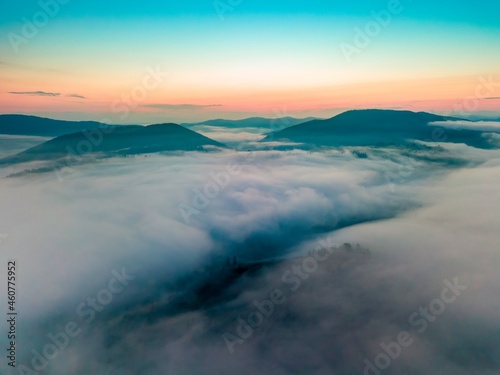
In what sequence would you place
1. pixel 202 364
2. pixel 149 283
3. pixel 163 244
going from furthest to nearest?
1. pixel 163 244
2. pixel 149 283
3. pixel 202 364

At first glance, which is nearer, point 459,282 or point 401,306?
point 401,306

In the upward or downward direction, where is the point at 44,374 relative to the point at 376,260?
downward

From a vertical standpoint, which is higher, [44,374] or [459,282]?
[459,282]

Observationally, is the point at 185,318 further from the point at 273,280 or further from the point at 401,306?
the point at 401,306

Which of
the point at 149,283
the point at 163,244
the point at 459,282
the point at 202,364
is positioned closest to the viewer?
the point at 202,364

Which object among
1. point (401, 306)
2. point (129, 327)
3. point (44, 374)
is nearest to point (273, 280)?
point (401, 306)

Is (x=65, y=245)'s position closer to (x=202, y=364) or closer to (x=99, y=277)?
(x=99, y=277)

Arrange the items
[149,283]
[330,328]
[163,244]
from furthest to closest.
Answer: [163,244] → [149,283] → [330,328]

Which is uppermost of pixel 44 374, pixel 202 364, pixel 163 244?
pixel 163 244

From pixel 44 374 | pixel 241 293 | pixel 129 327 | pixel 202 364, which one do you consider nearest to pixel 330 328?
pixel 241 293
